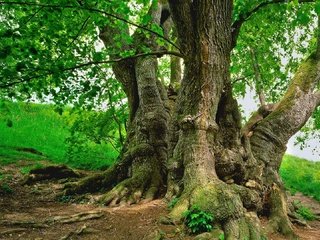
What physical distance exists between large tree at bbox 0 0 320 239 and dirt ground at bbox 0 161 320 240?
0.52m

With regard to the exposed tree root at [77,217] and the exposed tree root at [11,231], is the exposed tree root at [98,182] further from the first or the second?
the exposed tree root at [11,231]

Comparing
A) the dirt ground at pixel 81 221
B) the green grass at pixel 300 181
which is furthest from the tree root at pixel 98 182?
the green grass at pixel 300 181

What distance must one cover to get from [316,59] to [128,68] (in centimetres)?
580

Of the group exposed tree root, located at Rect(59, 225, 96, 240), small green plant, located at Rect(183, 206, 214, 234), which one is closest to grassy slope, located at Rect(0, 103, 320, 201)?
exposed tree root, located at Rect(59, 225, 96, 240)

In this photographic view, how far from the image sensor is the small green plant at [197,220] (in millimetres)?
5660

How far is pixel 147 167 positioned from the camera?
921cm

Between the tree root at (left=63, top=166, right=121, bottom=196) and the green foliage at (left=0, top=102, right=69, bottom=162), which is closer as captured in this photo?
the tree root at (left=63, top=166, right=121, bottom=196)

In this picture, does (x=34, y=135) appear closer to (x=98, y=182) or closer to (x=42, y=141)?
(x=42, y=141)

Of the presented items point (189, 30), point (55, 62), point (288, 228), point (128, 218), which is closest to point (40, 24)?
point (55, 62)

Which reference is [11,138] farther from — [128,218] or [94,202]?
[128,218]

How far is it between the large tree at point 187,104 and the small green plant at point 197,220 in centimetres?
14

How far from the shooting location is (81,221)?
6.78 metres

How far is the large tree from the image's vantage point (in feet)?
21.0

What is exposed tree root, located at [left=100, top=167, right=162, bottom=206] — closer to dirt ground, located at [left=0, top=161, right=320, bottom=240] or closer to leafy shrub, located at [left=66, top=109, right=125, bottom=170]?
dirt ground, located at [left=0, top=161, right=320, bottom=240]
